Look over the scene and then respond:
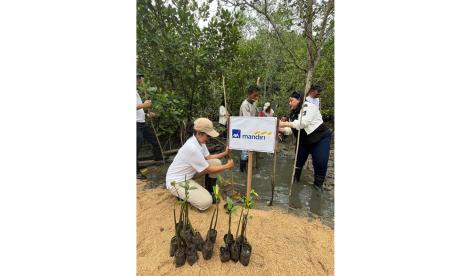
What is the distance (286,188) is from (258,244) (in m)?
1.50

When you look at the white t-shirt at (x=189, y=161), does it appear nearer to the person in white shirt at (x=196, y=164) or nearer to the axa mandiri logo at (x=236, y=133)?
the person in white shirt at (x=196, y=164)

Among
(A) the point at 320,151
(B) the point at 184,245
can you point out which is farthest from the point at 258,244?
(A) the point at 320,151

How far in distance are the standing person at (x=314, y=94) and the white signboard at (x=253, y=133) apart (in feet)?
2.75

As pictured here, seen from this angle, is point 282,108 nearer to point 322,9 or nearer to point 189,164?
point 322,9

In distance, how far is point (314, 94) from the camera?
2842mm

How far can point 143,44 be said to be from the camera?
307 cm

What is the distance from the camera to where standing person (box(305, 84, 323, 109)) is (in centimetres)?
280

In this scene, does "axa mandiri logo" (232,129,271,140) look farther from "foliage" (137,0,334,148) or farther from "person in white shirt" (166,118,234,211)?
"foliage" (137,0,334,148)

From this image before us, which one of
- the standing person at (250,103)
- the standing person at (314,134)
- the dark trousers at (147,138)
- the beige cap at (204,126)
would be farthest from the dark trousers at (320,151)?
the dark trousers at (147,138)

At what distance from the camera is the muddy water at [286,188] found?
2.76m

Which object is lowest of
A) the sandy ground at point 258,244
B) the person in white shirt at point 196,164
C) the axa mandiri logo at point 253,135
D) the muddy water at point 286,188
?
the sandy ground at point 258,244

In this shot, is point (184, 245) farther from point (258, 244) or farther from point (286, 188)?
point (286, 188)

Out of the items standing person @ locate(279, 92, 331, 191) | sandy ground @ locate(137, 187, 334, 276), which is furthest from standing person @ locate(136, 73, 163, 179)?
standing person @ locate(279, 92, 331, 191)

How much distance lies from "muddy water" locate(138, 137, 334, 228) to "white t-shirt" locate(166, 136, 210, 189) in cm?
36
